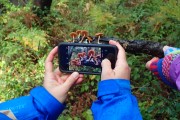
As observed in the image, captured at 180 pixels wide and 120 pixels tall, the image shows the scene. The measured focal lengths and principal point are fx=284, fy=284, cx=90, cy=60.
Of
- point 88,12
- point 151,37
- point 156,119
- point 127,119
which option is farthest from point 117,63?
point 88,12

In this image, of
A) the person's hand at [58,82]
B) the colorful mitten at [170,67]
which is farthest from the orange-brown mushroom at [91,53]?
A: the colorful mitten at [170,67]

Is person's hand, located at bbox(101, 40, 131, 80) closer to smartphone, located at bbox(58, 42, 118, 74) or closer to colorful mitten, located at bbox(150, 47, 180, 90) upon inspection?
smartphone, located at bbox(58, 42, 118, 74)

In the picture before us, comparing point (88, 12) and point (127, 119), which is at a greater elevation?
point (88, 12)

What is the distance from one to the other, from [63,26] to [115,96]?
448 centimetres

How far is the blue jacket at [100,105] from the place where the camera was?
4.79ft

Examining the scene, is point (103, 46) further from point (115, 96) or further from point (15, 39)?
point (15, 39)

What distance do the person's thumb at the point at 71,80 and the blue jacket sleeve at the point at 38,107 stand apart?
119 millimetres

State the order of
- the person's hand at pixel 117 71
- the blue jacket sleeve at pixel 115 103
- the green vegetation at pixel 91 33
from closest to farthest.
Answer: the blue jacket sleeve at pixel 115 103 < the person's hand at pixel 117 71 < the green vegetation at pixel 91 33

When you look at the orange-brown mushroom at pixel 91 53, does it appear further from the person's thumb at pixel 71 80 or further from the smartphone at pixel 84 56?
the person's thumb at pixel 71 80

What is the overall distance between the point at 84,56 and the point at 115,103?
55cm

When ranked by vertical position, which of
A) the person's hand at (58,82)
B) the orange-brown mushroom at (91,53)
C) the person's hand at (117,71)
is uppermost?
the orange-brown mushroom at (91,53)

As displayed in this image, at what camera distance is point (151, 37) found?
4707mm

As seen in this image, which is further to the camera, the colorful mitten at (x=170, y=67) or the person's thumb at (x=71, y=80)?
the colorful mitten at (x=170, y=67)

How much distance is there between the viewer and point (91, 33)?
5117 millimetres
